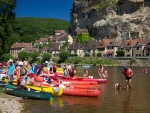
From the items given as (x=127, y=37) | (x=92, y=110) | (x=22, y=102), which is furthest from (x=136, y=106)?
(x=127, y=37)

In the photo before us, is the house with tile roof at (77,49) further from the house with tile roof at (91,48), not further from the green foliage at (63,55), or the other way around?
the green foliage at (63,55)

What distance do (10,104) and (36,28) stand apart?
484 feet

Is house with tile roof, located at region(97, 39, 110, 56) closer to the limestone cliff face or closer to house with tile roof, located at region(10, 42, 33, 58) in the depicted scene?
the limestone cliff face

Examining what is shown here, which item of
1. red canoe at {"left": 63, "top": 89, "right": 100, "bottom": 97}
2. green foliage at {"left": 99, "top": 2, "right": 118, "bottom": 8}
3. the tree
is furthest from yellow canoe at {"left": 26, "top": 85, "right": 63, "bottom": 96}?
green foliage at {"left": 99, "top": 2, "right": 118, "bottom": 8}

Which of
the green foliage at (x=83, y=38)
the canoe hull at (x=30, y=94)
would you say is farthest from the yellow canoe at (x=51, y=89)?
the green foliage at (x=83, y=38)

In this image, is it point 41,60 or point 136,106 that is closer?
point 136,106

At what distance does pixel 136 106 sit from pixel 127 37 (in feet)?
278

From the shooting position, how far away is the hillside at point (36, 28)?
476 feet

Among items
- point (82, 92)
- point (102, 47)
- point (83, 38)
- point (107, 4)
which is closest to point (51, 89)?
point (82, 92)

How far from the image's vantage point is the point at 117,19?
334ft

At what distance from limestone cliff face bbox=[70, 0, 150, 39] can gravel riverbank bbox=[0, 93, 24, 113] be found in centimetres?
8301

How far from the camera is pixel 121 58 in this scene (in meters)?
75.9

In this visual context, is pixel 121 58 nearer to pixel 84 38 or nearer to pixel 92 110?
pixel 84 38

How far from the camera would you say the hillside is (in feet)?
476
